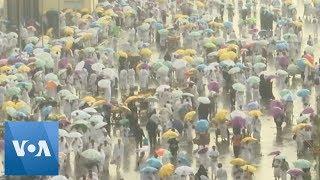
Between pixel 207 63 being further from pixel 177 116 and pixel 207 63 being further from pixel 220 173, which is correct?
pixel 220 173

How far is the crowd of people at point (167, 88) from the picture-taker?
31.3 meters

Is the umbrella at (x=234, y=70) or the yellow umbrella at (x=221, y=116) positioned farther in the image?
the umbrella at (x=234, y=70)

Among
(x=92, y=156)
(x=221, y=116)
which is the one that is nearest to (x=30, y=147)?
(x=92, y=156)

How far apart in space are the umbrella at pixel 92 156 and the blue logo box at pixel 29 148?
334 centimetres

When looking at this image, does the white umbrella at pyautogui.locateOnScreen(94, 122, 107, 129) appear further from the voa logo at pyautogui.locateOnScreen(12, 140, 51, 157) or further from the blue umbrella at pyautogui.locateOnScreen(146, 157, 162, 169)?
the voa logo at pyautogui.locateOnScreen(12, 140, 51, 157)

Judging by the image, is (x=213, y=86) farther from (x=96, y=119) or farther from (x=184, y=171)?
(x=184, y=171)

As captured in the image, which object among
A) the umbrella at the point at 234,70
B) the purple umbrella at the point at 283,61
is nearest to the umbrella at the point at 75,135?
the umbrella at the point at 234,70

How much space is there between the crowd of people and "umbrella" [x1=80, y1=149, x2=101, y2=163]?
0.03 meters

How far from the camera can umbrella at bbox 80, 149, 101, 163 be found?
30047mm

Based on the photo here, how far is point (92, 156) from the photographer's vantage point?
3011 cm

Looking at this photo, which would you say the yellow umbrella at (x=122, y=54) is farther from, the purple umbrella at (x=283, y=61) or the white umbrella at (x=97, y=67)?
the purple umbrella at (x=283, y=61)

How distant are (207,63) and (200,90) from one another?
11.6 feet

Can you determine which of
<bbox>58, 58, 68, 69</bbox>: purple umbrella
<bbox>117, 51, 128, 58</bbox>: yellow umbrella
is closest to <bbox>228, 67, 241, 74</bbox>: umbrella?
<bbox>117, 51, 128, 58</bbox>: yellow umbrella

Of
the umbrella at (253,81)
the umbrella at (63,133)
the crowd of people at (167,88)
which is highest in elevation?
the umbrella at (63,133)
